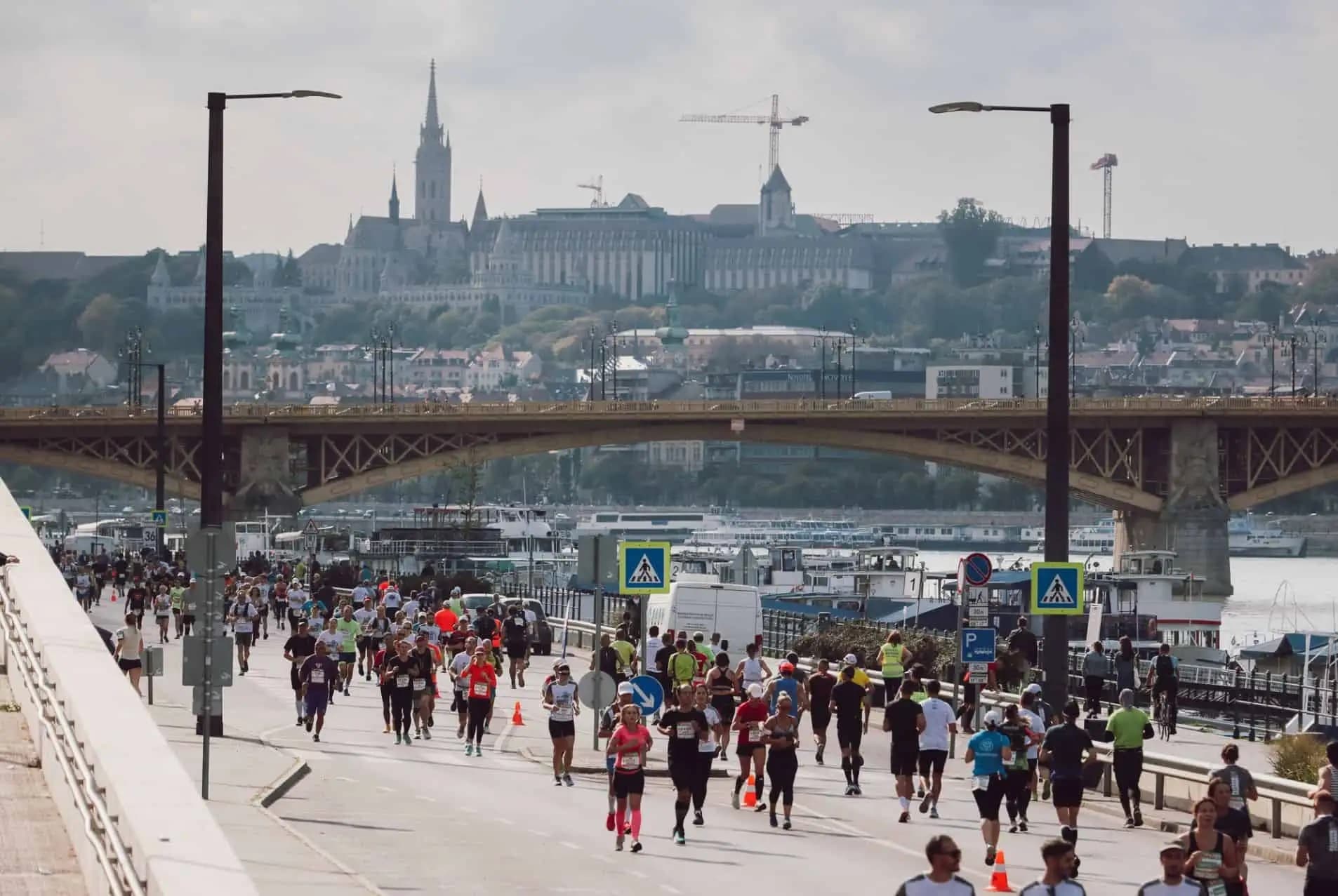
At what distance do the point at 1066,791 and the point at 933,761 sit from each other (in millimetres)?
2637

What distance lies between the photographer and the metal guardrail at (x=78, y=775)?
11.4 metres

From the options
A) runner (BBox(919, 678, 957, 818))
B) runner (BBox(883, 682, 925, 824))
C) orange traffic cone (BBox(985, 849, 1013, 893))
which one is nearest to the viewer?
Result: orange traffic cone (BBox(985, 849, 1013, 893))

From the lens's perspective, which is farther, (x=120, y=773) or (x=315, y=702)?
(x=315, y=702)

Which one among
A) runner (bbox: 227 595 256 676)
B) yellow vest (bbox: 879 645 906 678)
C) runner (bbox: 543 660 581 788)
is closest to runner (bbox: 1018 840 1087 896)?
runner (bbox: 543 660 581 788)

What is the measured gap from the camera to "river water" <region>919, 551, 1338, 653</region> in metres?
96.2

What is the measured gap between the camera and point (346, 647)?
38.8 meters

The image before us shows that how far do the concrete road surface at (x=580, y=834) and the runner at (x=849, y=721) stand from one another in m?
0.23

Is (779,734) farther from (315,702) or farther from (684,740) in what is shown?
(315,702)

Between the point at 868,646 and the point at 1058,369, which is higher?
the point at 1058,369

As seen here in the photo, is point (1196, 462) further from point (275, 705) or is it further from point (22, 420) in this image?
point (275, 705)

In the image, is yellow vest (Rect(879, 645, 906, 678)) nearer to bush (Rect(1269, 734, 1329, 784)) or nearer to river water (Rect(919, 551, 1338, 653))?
bush (Rect(1269, 734, 1329, 784))

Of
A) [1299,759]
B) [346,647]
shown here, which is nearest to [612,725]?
[1299,759]

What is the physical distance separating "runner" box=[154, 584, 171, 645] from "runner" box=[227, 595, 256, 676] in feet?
12.5

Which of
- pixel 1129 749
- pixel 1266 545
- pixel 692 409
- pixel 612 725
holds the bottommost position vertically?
pixel 1266 545
